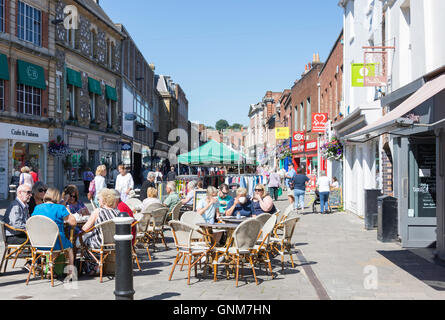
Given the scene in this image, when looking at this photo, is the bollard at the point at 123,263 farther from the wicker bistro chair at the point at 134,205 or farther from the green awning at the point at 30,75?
the green awning at the point at 30,75

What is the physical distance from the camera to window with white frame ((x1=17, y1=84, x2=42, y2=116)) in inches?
911

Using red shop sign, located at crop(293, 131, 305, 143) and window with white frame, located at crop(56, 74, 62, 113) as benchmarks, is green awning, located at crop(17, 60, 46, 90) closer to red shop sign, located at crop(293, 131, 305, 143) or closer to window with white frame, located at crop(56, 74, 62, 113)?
window with white frame, located at crop(56, 74, 62, 113)

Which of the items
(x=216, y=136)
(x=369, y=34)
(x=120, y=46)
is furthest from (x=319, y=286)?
(x=216, y=136)

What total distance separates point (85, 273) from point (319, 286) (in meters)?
3.52

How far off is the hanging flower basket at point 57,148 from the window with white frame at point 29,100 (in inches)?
64.5

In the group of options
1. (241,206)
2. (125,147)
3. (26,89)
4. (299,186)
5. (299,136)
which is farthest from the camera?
(125,147)

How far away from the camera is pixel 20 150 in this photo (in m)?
23.5

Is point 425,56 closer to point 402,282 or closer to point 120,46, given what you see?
point 402,282

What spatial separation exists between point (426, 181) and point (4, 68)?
18353 mm

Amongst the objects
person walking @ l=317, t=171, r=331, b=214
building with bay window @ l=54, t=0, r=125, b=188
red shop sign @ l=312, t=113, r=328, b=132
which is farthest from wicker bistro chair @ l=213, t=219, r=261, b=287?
building with bay window @ l=54, t=0, r=125, b=188

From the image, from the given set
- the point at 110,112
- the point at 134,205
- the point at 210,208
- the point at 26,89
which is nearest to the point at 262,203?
the point at 210,208

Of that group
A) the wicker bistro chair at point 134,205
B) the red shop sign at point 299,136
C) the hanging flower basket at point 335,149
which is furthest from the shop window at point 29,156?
the red shop sign at point 299,136

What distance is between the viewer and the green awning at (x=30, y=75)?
22.9 m

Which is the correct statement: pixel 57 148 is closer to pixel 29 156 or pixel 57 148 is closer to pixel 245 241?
pixel 29 156
